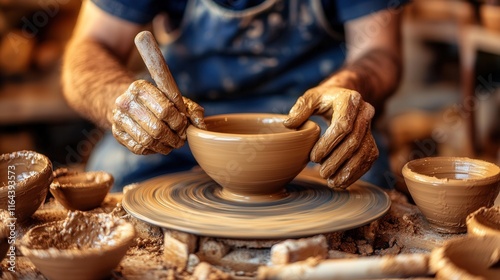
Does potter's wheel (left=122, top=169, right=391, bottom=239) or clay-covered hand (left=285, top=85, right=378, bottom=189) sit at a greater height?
clay-covered hand (left=285, top=85, right=378, bottom=189)

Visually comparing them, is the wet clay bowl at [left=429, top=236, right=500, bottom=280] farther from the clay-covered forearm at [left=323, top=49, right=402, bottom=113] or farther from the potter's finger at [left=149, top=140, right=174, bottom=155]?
the clay-covered forearm at [left=323, top=49, right=402, bottom=113]

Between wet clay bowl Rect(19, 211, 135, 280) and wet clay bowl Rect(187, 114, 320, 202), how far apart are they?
0.30 metres

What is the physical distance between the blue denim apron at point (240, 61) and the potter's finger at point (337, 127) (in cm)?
84

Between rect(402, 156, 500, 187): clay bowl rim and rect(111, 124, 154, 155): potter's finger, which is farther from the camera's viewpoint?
rect(111, 124, 154, 155): potter's finger

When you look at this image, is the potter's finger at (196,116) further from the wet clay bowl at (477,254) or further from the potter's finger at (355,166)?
the wet clay bowl at (477,254)

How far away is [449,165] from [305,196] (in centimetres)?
39

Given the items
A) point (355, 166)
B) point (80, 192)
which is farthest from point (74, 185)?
point (355, 166)

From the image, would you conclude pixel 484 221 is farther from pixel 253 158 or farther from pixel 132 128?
pixel 132 128

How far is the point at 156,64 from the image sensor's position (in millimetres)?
1509

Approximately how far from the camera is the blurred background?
420cm

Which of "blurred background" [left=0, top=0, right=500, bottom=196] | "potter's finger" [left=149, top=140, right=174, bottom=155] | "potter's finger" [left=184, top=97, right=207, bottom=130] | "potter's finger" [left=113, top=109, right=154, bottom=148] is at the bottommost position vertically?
"blurred background" [left=0, top=0, right=500, bottom=196]

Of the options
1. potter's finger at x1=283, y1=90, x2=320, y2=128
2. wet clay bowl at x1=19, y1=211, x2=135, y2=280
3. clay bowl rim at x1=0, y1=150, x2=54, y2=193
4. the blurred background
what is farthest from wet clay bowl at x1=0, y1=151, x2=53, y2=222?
the blurred background

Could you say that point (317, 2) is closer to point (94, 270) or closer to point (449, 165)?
point (449, 165)

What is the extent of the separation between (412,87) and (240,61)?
116 inches
